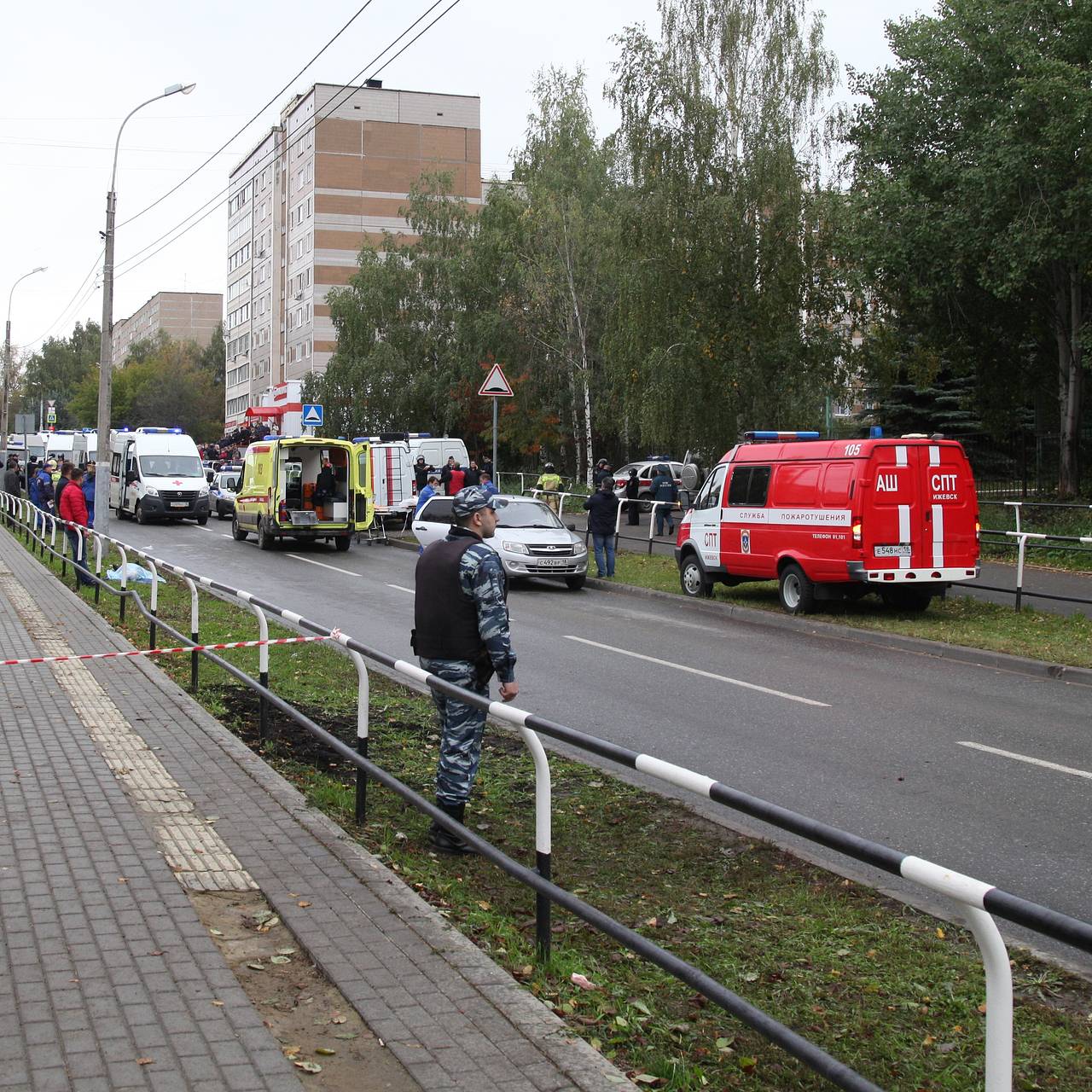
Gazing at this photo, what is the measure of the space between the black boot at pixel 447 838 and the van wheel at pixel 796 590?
11.4 meters

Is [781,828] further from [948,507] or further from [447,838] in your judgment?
[948,507]

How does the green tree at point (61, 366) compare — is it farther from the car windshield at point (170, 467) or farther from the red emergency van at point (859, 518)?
the red emergency van at point (859, 518)

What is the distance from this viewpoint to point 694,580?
65.7ft

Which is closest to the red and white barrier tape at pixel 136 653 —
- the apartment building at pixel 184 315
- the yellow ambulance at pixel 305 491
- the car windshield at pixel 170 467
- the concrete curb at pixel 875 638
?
the concrete curb at pixel 875 638

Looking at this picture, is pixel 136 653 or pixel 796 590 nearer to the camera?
pixel 136 653

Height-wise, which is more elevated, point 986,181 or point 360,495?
point 986,181

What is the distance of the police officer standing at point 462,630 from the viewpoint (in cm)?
638

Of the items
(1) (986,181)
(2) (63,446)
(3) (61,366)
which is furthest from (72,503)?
(3) (61,366)

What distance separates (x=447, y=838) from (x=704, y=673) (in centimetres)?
662

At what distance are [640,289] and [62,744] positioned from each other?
27384 millimetres

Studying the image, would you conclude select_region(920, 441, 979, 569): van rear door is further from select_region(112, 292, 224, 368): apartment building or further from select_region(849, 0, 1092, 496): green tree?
select_region(112, 292, 224, 368): apartment building

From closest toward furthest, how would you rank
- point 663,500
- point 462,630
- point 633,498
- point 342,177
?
1. point 462,630
2. point 663,500
3. point 633,498
4. point 342,177

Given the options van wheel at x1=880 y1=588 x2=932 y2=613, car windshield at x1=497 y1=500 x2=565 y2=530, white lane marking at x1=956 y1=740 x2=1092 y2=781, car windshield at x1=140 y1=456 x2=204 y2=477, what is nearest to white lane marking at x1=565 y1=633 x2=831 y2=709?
Answer: white lane marking at x1=956 y1=740 x2=1092 y2=781

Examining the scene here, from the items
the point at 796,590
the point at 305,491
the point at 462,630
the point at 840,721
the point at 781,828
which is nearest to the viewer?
the point at 781,828
